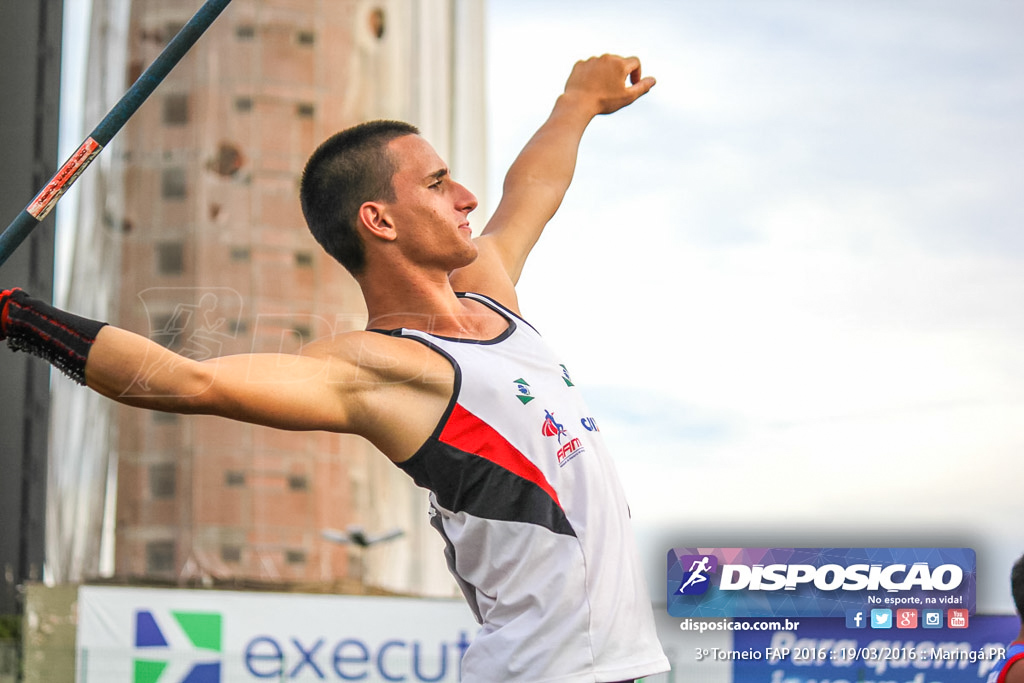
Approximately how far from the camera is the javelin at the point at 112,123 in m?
3.14

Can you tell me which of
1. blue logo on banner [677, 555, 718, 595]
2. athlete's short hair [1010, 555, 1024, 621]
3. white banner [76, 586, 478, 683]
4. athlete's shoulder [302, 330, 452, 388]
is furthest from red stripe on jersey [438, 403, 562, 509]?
blue logo on banner [677, 555, 718, 595]

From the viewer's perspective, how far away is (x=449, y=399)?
2.94m

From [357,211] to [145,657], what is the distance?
911 cm

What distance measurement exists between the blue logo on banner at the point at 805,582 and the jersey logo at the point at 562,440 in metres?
8.73

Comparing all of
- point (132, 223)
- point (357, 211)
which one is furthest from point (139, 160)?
point (357, 211)

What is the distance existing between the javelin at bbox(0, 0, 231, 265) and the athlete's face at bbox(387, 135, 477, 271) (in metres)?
0.60

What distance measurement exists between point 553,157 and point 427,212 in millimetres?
991

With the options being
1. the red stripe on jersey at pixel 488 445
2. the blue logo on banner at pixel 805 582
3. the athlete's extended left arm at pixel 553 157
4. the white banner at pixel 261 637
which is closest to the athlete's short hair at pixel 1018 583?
the athlete's extended left arm at pixel 553 157

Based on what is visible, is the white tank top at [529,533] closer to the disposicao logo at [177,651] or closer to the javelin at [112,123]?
the javelin at [112,123]

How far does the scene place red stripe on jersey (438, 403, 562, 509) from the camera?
2.93 metres

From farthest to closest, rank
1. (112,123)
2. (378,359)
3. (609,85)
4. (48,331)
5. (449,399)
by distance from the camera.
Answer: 1. (609,85)
2. (112,123)
3. (449,399)
4. (378,359)
5. (48,331)

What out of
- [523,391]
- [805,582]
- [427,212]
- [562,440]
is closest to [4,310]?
[427,212]

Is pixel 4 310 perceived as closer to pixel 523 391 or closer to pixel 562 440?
pixel 523 391

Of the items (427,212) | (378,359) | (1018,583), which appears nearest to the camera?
(378,359)
